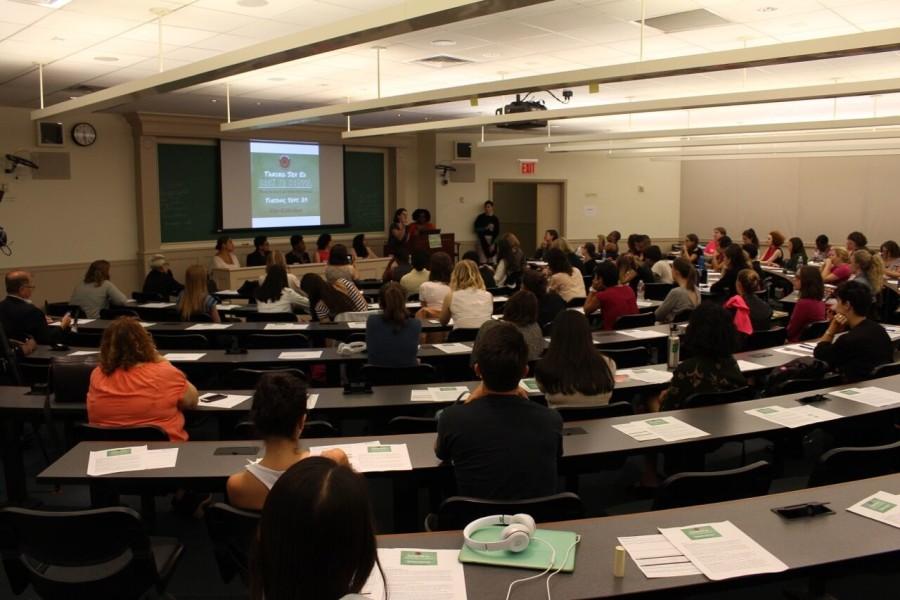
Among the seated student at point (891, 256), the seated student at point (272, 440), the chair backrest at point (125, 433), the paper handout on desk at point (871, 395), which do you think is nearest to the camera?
the seated student at point (272, 440)

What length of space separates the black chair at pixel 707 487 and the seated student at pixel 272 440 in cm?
118

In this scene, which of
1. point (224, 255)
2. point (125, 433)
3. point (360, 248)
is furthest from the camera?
point (360, 248)

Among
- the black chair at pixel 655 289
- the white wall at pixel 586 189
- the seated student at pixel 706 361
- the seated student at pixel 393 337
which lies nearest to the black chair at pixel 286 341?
the seated student at pixel 393 337

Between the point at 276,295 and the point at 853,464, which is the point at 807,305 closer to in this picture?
the point at 853,464

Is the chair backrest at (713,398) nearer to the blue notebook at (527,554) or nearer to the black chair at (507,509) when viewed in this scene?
the black chair at (507,509)

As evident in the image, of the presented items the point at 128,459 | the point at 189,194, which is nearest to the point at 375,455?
the point at 128,459

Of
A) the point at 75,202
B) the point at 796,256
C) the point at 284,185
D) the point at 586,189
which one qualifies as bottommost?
the point at 796,256

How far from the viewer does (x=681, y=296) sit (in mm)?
6652

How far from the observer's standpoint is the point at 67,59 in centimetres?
680

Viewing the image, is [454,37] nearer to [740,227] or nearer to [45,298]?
[45,298]

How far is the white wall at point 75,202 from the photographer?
391 inches

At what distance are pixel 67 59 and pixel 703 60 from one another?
5.63m

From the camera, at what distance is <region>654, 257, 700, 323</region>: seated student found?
21.8ft

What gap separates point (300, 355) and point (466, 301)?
156 cm
